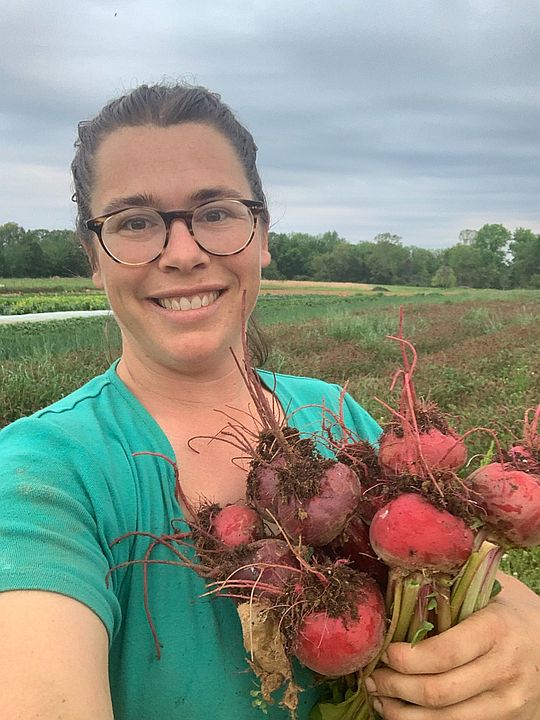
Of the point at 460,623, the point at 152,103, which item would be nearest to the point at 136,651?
the point at 460,623

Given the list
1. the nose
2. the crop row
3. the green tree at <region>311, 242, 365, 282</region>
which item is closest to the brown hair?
the nose

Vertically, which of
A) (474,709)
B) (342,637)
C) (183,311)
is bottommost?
(474,709)

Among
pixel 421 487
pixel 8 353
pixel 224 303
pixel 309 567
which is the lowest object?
pixel 8 353

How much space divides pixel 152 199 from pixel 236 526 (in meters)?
0.69

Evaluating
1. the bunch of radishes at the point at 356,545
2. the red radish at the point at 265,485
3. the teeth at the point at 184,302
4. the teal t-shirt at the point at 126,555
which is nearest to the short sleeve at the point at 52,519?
the teal t-shirt at the point at 126,555

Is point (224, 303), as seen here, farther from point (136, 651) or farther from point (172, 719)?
point (172, 719)

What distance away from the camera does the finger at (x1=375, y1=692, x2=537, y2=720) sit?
0.96 metres

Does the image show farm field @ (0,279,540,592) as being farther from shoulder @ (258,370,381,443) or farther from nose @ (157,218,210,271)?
nose @ (157,218,210,271)

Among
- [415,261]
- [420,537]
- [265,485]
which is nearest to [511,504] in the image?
[420,537]

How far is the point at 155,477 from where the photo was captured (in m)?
1.17

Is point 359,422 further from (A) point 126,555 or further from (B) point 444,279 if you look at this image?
(B) point 444,279

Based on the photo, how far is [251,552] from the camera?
100 centimetres

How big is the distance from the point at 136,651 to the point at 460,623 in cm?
56

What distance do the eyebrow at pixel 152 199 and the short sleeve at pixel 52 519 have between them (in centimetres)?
A: 49
